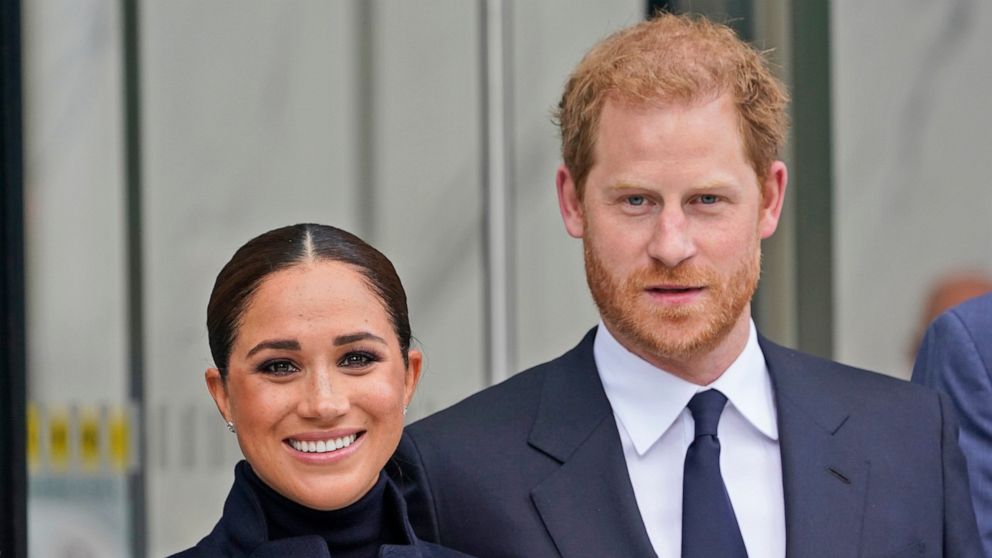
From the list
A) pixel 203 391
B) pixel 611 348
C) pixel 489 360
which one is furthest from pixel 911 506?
pixel 203 391

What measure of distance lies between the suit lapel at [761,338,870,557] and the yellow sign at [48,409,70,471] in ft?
6.14

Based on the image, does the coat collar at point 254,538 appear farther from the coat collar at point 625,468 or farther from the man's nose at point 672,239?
the man's nose at point 672,239

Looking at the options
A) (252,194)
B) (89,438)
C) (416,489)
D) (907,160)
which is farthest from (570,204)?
(907,160)

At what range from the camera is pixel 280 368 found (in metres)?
2.22

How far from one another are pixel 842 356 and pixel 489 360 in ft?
2.75

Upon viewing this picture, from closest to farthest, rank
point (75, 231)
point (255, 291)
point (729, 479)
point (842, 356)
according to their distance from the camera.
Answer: point (255, 291), point (729, 479), point (75, 231), point (842, 356)

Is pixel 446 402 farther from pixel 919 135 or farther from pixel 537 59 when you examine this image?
pixel 919 135

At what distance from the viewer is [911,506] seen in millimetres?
Result: 2463

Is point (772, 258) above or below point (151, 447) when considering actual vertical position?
above

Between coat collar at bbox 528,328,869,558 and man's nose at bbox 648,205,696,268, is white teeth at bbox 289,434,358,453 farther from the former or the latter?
man's nose at bbox 648,205,696,268

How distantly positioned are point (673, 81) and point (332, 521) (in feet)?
2.47

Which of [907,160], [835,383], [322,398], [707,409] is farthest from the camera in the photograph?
[907,160]

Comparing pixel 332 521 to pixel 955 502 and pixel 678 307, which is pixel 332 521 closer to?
pixel 678 307

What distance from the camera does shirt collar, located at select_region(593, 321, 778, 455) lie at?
247 centimetres
